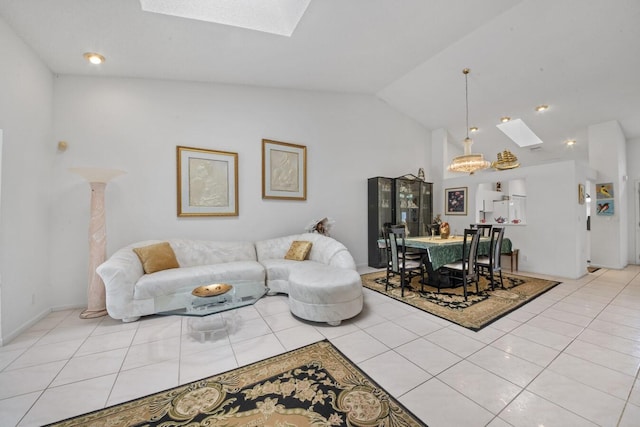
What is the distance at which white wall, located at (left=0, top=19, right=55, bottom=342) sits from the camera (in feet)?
7.45

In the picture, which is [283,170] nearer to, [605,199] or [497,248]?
[497,248]

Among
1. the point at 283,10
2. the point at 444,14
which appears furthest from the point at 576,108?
the point at 283,10

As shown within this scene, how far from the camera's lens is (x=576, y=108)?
4816mm

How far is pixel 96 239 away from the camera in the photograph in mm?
2857

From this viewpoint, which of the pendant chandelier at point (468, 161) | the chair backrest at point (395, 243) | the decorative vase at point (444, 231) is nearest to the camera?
the chair backrest at point (395, 243)

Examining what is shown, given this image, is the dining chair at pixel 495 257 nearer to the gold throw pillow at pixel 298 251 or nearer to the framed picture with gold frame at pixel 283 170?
the gold throw pillow at pixel 298 251

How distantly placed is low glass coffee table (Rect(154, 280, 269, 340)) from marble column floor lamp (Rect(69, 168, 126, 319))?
46.0 inches

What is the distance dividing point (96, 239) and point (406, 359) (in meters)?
3.56

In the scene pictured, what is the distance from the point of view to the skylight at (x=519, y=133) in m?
5.95

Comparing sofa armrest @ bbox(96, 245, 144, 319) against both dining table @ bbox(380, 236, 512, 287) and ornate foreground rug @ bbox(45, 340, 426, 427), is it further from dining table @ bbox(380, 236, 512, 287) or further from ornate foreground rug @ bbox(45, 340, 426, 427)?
dining table @ bbox(380, 236, 512, 287)

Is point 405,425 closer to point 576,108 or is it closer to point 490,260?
point 490,260

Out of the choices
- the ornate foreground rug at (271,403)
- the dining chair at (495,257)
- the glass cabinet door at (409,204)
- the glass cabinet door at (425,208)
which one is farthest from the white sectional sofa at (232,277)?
the glass cabinet door at (425,208)

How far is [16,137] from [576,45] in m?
6.91

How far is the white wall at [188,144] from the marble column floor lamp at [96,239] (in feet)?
1.18
